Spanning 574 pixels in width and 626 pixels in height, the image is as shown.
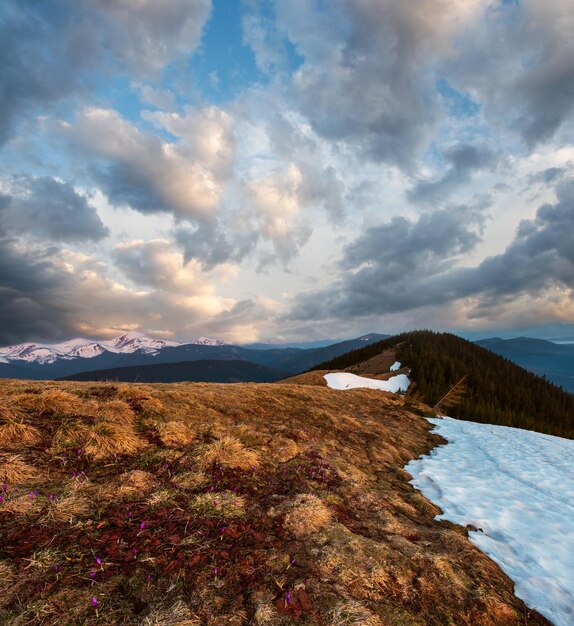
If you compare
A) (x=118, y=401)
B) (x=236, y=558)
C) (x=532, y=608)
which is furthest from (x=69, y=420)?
(x=532, y=608)

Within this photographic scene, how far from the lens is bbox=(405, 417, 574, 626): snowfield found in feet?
17.3

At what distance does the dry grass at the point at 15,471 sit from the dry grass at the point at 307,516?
Answer: 4857mm

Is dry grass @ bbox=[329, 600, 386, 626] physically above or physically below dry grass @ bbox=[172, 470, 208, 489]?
below

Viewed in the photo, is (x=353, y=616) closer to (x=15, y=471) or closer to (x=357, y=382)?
(x=15, y=471)

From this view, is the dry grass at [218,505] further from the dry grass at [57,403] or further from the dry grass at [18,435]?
the dry grass at [57,403]

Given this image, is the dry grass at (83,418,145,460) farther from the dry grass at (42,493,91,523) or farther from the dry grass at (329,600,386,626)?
the dry grass at (329,600,386,626)

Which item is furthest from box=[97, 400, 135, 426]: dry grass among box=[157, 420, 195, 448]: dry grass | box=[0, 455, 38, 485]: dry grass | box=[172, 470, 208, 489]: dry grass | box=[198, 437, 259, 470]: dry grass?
box=[172, 470, 208, 489]: dry grass

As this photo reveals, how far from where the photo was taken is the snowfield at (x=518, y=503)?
527cm

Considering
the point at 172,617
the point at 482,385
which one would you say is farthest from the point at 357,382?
the point at 172,617

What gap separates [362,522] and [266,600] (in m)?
2.99

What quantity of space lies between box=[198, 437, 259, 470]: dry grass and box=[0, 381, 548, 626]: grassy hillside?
36 millimetres

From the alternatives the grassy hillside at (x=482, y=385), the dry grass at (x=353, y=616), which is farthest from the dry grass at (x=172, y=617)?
the grassy hillside at (x=482, y=385)

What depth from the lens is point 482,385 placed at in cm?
7788

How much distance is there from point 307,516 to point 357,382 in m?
45.9
